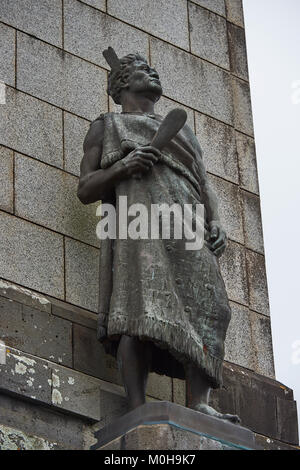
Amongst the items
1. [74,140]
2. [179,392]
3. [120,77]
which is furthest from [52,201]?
[179,392]

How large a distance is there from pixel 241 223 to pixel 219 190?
354mm

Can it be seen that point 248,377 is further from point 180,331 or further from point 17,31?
point 17,31

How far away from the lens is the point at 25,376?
995 centimetres

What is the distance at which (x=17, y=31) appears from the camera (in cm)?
1170

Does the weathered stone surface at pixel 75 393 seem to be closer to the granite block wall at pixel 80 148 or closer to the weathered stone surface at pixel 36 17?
the granite block wall at pixel 80 148

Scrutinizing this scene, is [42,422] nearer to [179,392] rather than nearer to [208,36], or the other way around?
[179,392]

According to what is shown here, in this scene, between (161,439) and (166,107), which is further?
(166,107)

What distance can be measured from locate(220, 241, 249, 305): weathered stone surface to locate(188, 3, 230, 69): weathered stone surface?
79.8 inches

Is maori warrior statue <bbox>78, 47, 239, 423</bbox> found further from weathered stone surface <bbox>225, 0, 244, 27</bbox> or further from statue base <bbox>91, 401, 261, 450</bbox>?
weathered stone surface <bbox>225, 0, 244, 27</bbox>

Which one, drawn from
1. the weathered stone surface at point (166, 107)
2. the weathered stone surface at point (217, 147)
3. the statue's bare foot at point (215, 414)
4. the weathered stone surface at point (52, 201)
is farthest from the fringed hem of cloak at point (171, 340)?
the weathered stone surface at point (166, 107)

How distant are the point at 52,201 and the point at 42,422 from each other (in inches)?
77.3

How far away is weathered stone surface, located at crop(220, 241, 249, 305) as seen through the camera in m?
11.9

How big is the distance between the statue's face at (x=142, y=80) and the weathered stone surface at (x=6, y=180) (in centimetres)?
110

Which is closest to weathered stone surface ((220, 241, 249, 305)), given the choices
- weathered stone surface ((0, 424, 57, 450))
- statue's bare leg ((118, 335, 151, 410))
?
statue's bare leg ((118, 335, 151, 410))
